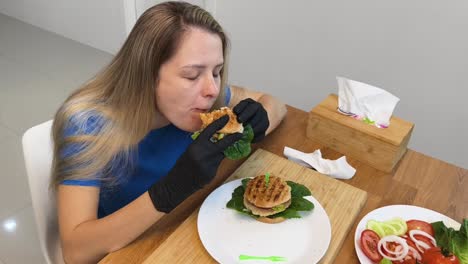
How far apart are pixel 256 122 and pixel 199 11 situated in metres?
0.37

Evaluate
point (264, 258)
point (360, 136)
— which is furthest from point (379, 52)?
point (264, 258)

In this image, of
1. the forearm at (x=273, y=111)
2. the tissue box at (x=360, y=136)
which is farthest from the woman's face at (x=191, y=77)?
the tissue box at (x=360, y=136)

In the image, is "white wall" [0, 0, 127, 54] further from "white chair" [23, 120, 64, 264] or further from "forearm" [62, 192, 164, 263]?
"forearm" [62, 192, 164, 263]

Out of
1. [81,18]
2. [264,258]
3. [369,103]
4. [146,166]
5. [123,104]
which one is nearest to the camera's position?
[264,258]

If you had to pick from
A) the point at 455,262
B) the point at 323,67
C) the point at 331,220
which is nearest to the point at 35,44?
the point at 323,67

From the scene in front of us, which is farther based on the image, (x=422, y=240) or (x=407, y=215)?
(x=407, y=215)

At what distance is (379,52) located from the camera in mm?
2549

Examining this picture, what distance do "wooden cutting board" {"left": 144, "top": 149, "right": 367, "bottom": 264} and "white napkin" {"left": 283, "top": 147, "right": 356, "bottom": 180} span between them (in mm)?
59

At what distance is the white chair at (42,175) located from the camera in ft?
3.62

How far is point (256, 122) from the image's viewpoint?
116cm

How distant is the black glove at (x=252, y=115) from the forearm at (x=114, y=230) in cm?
38

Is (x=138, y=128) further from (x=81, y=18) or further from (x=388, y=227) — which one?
(x=81, y=18)

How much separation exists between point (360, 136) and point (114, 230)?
0.84 metres

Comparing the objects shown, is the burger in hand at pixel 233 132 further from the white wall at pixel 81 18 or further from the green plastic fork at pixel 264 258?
the white wall at pixel 81 18
